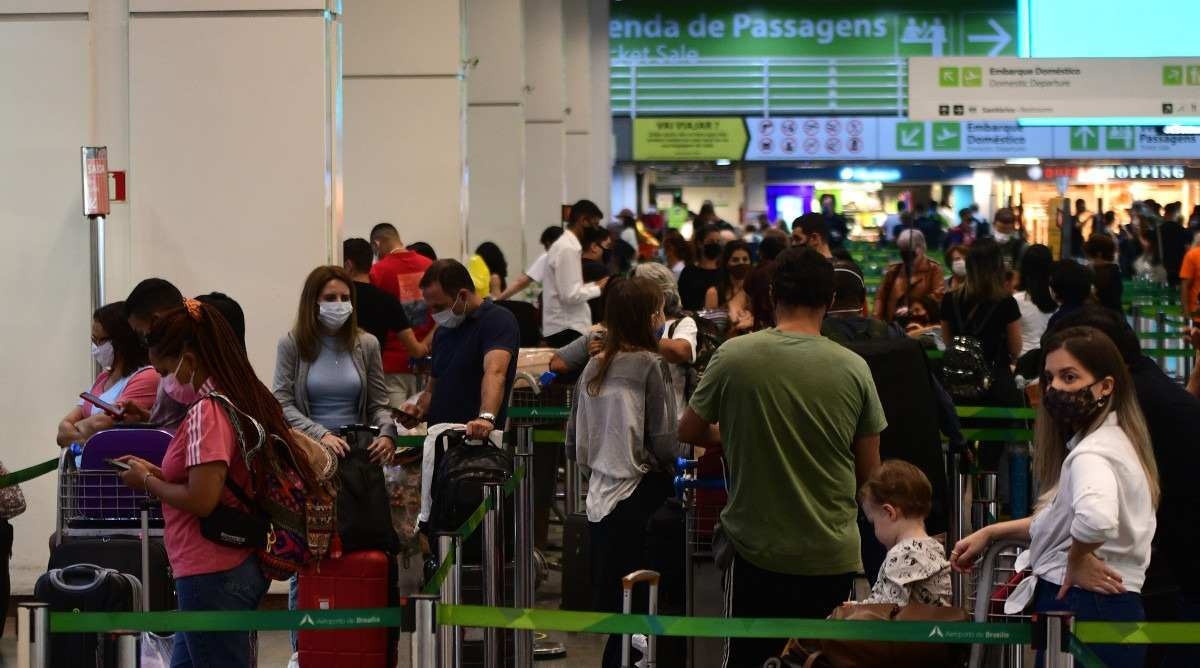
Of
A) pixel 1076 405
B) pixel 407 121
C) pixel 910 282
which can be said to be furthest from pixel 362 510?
pixel 407 121

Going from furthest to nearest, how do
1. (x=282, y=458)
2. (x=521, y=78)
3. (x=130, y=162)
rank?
1. (x=521, y=78)
2. (x=130, y=162)
3. (x=282, y=458)

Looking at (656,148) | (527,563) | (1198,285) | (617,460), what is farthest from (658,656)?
(656,148)

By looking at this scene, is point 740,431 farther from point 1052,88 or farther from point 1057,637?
point 1052,88

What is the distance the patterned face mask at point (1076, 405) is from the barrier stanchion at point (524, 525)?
9.04ft

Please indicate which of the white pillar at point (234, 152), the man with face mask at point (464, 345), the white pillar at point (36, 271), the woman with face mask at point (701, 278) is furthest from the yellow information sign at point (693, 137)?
the man with face mask at point (464, 345)

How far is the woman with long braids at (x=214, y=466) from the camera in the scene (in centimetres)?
445

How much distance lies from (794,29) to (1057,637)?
25.9 m

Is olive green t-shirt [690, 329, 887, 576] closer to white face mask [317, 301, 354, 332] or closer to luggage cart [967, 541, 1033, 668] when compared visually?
luggage cart [967, 541, 1033, 668]

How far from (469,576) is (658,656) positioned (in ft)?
3.29

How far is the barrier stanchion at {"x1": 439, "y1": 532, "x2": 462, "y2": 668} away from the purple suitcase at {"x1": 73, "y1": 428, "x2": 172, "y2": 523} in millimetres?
1321

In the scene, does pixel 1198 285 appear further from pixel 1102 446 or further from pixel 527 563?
pixel 1102 446

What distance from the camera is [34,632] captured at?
389cm

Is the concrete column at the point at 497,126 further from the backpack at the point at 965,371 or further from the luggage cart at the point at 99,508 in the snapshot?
the luggage cart at the point at 99,508

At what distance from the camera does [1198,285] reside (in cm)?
1448
